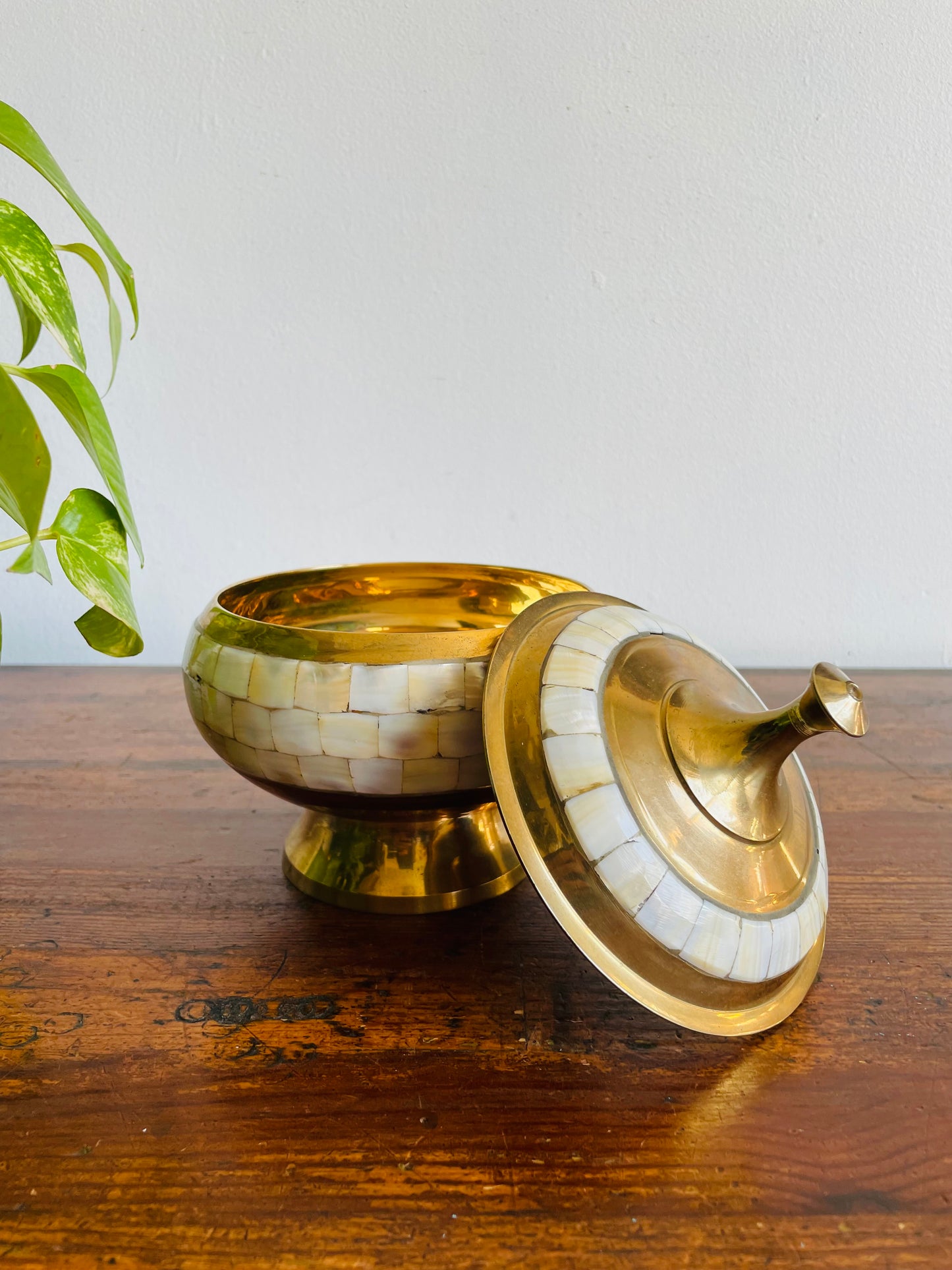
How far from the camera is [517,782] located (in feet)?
1.20

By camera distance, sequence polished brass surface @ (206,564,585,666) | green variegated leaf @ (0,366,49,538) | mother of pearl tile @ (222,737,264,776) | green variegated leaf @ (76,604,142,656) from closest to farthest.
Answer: green variegated leaf @ (0,366,49,538), green variegated leaf @ (76,604,142,656), mother of pearl tile @ (222,737,264,776), polished brass surface @ (206,564,585,666)

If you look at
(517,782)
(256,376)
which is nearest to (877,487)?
(256,376)

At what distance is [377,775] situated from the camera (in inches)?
16.0

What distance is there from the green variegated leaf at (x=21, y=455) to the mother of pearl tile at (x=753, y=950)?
285 millimetres

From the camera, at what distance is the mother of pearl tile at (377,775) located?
1.32 feet

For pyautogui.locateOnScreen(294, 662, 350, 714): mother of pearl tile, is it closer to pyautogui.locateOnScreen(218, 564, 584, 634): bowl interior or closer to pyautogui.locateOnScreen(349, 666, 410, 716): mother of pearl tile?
pyautogui.locateOnScreen(349, 666, 410, 716): mother of pearl tile

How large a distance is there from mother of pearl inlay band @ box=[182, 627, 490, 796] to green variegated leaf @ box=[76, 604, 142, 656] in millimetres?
89

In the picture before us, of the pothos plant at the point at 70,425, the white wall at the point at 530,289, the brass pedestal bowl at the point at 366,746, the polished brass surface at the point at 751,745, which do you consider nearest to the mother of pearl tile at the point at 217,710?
the brass pedestal bowl at the point at 366,746

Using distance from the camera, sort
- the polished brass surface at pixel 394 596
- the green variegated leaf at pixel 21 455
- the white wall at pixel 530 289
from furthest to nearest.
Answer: the white wall at pixel 530 289 → the polished brass surface at pixel 394 596 → the green variegated leaf at pixel 21 455

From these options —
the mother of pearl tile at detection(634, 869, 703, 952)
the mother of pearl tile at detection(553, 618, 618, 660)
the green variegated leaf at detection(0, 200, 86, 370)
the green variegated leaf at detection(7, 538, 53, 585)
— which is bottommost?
the mother of pearl tile at detection(634, 869, 703, 952)

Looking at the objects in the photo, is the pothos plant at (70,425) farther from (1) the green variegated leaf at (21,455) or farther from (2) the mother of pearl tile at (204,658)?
(2) the mother of pearl tile at (204,658)

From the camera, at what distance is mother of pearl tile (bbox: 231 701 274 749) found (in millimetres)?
412

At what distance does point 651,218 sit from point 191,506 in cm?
59

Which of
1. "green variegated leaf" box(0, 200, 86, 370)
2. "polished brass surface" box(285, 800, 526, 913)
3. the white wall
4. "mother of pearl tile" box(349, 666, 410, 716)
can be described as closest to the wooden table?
"polished brass surface" box(285, 800, 526, 913)
